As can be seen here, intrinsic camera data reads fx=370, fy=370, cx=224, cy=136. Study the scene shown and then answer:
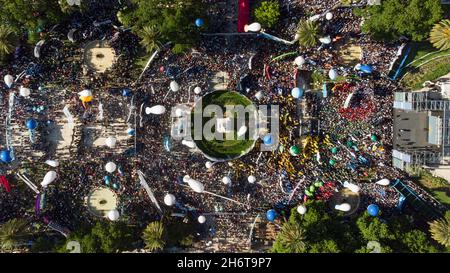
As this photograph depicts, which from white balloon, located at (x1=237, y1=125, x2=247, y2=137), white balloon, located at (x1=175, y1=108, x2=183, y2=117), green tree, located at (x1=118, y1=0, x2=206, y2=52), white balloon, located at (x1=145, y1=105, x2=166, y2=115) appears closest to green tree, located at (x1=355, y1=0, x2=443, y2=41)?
white balloon, located at (x1=237, y1=125, x2=247, y2=137)

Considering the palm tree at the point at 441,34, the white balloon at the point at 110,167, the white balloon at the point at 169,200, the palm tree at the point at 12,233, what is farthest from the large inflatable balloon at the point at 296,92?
the palm tree at the point at 12,233

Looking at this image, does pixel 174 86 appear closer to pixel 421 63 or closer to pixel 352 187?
pixel 352 187

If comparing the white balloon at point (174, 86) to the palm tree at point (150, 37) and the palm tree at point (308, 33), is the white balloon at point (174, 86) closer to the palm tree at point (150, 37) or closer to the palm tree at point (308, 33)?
the palm tree at point (150, 37)

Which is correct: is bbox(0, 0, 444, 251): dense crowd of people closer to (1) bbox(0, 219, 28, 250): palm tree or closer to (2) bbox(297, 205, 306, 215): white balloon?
(1) bbox(0, 219, 28, 250): palm tree

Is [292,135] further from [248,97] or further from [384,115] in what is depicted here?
[384,115]

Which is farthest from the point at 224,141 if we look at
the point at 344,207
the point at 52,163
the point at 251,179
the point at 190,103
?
the point at 52,163
